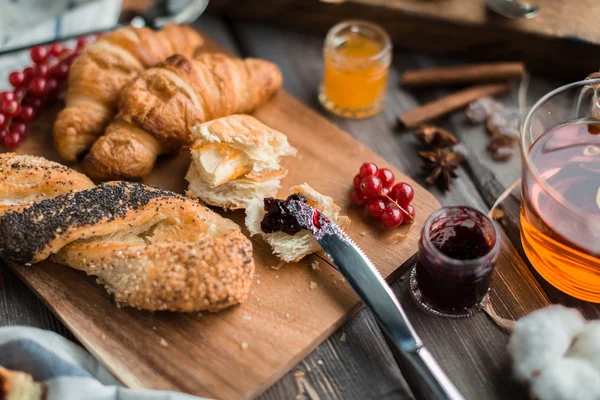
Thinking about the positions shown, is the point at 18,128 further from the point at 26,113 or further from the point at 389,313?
the point at 389,313

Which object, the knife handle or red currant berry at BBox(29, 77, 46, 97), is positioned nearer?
the knife handle

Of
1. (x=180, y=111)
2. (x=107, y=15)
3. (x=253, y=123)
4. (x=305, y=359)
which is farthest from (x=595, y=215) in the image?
(x=107, y=15)

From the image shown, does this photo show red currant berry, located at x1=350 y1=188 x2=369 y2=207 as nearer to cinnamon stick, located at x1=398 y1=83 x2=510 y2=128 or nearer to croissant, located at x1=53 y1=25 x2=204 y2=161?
cinnamon stick, located at x1=398 y1=83 x2=510 y2=128

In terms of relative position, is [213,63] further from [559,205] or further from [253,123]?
[559,205]

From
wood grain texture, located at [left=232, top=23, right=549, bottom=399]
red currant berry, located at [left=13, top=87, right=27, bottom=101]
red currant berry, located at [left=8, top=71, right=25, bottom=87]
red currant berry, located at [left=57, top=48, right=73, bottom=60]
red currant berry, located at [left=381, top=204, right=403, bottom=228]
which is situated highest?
red currant berry, located at [left=8, top=71, right=25, bottom=87]

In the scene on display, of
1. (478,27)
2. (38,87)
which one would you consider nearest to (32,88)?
(38,87)

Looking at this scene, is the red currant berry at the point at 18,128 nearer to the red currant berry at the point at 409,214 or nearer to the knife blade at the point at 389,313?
the knife blade at the point at 389,313

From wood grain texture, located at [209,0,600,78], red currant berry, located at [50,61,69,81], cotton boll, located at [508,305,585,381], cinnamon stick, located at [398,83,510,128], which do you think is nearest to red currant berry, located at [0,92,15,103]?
red currant berry, located at [50,61,69,81]
